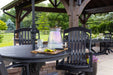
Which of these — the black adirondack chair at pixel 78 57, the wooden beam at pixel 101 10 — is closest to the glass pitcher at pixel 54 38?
the black adirondack chair at pixel 78 57

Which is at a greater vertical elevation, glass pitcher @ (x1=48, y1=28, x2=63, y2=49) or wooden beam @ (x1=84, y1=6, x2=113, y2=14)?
wooden beam @ (x1=84, y1=6, x2=113, y2=14)

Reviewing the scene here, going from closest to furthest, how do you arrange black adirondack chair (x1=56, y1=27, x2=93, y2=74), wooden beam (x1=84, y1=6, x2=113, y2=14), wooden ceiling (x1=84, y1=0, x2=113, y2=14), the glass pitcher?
the glass pitcher
black adirondack chair (x1=56, y1=27, x2=93, y2=74)
wooden beam (x1=84, y1=6, x2=113, y2=14)
wooden ceiling (x1=84, y1=0, x2=113, y2=14)

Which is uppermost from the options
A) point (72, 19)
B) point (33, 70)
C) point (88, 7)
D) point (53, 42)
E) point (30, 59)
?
point (88, 7)

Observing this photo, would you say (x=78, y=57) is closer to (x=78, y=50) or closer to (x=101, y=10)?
(x=78, y=50)

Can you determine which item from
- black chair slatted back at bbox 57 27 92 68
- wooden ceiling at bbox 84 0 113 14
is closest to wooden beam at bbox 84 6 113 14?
wooden ceiling at bbox 84 0 113 14

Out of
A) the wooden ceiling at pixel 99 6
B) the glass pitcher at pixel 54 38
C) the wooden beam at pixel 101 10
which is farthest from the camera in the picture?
the wooden ceiling at pixel 99 6

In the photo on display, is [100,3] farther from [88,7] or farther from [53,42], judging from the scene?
[53,42]

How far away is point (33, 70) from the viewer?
1860 millimetres

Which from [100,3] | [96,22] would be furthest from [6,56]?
[96,22]

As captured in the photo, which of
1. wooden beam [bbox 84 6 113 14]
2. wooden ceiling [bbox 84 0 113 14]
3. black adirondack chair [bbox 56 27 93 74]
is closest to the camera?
black adirondack chair [bbox 56 27 93 74]

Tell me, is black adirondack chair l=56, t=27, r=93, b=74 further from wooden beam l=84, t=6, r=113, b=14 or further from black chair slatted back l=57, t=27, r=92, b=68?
wooden beam l=84, t=6, r=113, b=14

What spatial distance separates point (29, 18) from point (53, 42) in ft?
75.9

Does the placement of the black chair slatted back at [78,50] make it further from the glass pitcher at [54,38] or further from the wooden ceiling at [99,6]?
the wooden ceiling at [99,6]

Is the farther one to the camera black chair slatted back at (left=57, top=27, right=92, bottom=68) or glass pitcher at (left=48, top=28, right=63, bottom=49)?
black chair slatted back at (left=57, top=27, right=92, bottom=68)
